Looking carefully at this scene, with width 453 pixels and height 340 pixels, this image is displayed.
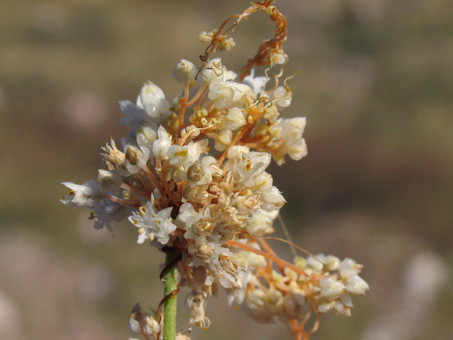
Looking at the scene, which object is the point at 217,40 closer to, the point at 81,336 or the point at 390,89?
the point at 81,336

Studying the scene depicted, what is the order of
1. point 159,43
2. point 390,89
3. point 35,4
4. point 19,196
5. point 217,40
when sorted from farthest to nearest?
point 35,4, point 159,43, point 390,89, point 19,196, point 217,40

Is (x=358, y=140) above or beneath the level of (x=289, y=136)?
beneath

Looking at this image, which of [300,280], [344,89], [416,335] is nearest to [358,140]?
[344,89]

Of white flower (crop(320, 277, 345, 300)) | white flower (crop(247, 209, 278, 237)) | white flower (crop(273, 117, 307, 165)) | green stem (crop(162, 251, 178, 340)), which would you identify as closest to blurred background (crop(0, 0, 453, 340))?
white flower (crop(320, 277, 345, 300))

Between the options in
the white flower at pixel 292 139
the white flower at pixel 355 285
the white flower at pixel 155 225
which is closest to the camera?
the white flower at pixel 155 225

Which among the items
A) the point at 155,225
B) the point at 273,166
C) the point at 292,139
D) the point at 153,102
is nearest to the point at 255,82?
the point at 292,139

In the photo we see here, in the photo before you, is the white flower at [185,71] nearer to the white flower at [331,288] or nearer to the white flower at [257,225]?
the white flower at [257,225]

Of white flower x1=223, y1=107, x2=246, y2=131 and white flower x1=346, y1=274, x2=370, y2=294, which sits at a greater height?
white flower x1=223, y1=107, x2=246, y2=131

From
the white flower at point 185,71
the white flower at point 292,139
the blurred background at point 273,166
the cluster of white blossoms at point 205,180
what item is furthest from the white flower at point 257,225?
the blurred background at point 273,166

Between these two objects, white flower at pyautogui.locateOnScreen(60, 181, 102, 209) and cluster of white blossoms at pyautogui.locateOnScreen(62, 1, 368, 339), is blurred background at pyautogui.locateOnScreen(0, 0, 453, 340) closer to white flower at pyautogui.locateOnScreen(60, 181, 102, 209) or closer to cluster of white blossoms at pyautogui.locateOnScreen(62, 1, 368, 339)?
cluster of white blossoms at pyautogui.locateOnScreen(62, 1, 368, 339)
